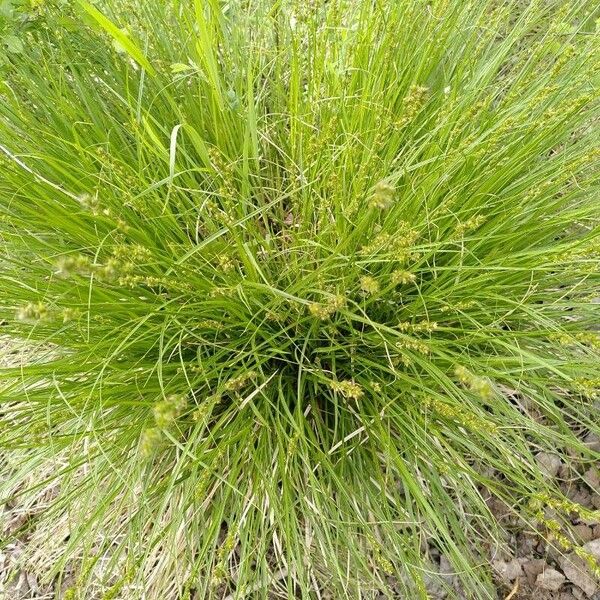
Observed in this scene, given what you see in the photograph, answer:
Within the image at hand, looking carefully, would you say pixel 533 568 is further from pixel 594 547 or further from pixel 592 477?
pixel 592 477

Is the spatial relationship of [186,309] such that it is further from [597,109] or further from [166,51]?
[597,109]

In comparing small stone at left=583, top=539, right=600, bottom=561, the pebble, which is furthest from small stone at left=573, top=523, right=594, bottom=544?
the pebble

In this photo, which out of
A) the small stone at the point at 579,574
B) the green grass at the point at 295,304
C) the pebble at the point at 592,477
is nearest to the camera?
the green grass at the point at 295,304

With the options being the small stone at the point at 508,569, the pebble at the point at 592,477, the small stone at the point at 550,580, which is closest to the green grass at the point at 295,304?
the small stone at the point at 508,569

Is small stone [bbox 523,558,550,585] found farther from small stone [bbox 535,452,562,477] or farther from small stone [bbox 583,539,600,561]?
small stone [bbox 535,452,562,477]

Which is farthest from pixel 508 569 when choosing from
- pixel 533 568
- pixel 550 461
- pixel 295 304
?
pixel 295 304

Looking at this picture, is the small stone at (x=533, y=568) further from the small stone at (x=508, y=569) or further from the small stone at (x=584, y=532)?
the small stone at (x=584, y=532)

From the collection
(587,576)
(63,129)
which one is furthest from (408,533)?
(63,129)
